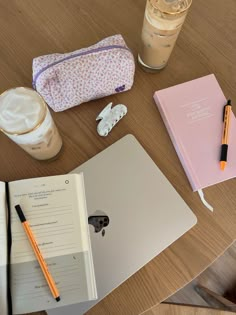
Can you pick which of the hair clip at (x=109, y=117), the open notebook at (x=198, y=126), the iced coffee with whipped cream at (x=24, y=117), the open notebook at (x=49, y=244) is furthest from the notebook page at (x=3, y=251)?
the open notebook at (x=198, y=126)

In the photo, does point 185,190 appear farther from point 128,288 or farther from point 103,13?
point 103,13

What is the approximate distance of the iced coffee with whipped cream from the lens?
0.42 meters

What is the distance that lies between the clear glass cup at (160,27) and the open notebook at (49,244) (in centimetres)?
29

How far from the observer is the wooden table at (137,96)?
1.66ft

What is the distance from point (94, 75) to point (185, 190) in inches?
10.8

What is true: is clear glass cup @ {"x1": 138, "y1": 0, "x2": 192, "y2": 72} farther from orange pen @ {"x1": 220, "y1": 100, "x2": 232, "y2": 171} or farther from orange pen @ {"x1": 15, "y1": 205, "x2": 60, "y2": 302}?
orange pen @ {"x1": 15, "y1": 205, "x2": 60, "y2": 302}

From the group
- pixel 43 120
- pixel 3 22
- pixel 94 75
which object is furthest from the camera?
pixel 3 22

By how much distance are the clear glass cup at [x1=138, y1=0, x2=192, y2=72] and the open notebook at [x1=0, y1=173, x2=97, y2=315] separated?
0.29 meters

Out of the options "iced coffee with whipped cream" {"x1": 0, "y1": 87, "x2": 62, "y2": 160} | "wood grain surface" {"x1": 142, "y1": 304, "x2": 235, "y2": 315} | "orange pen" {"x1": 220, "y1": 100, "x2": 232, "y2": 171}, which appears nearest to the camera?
"iced coffee with whipped cream" {"x1": 0, "y1": 87, "x2": 62, "y2": 160}

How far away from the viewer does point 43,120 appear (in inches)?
16.9

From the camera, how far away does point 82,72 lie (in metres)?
0.52

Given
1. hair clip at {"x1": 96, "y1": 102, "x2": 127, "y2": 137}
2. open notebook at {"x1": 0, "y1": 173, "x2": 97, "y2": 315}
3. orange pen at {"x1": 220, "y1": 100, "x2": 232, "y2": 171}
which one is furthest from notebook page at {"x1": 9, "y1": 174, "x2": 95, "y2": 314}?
orange pen at {"x1": 220, "y1": 100, "x2": 232, "y2": 171}

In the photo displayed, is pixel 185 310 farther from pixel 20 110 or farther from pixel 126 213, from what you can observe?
pixel 20 110

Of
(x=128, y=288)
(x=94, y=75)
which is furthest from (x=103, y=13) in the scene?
(x=128, y=288)
